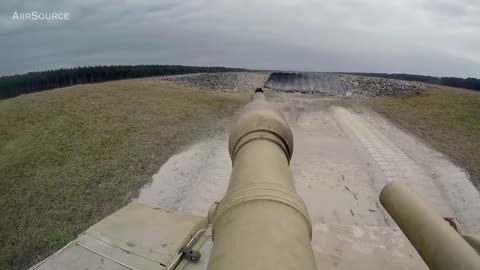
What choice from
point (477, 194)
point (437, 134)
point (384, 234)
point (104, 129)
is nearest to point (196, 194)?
point (384, 234)

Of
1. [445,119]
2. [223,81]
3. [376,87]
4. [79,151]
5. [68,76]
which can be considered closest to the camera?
[79,151]

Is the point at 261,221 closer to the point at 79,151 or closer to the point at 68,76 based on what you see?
the point at 79,151

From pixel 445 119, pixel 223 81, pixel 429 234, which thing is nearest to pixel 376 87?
pixel 445 119

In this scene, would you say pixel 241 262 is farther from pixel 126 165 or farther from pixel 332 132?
pixel 332 132

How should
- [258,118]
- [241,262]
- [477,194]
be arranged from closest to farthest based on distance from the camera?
[241,262], [258,118], [477,194]

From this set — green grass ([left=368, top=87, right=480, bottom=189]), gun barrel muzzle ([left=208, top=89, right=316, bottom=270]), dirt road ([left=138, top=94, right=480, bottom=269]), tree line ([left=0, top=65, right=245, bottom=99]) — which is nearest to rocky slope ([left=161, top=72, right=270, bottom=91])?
green grass ([left=368, top=87, right=480, bottom=189])

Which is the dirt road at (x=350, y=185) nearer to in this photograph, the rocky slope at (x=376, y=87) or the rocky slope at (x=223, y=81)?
the rocky slope at (x=376, y=87)
